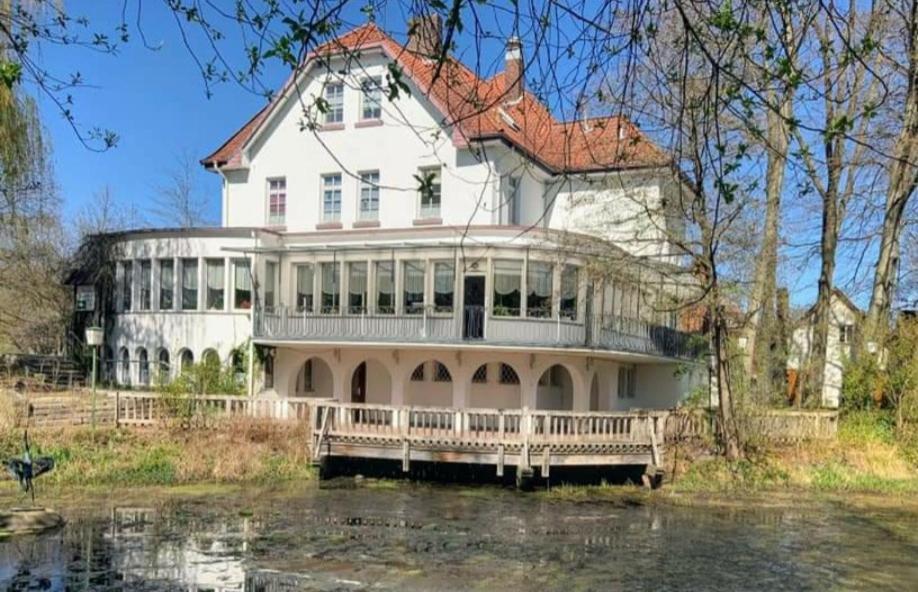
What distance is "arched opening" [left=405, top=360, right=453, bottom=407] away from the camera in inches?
947

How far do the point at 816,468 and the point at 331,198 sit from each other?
16719 mm

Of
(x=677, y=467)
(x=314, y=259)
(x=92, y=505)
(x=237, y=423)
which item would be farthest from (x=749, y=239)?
(x=92, y=505)

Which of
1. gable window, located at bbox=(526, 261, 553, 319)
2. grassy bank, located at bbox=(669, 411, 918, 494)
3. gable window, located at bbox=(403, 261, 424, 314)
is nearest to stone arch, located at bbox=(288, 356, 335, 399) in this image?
gable window, located at bbox=(403, 261, 424, 314)

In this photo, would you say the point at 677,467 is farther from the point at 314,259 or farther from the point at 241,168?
the point at 241,168

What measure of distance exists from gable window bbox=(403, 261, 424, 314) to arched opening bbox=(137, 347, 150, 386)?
935 centimetres

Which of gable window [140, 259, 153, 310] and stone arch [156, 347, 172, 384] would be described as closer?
stone arch [156, 347, 172, 384]

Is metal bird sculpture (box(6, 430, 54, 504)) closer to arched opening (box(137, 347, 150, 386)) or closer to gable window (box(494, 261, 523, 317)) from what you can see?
arched opening (box(137, 347, 150, 386))

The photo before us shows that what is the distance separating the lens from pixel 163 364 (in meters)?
25.0

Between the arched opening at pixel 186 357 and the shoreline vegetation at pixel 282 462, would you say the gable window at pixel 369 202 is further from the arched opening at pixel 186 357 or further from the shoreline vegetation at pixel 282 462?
the shoreline vegetation at pixel 282 462

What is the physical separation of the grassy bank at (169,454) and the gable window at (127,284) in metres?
7.48

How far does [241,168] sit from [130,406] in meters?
10.0

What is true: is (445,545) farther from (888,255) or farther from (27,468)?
(888,255)

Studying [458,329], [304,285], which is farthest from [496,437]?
[304,285]

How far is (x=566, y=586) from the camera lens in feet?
37.6
